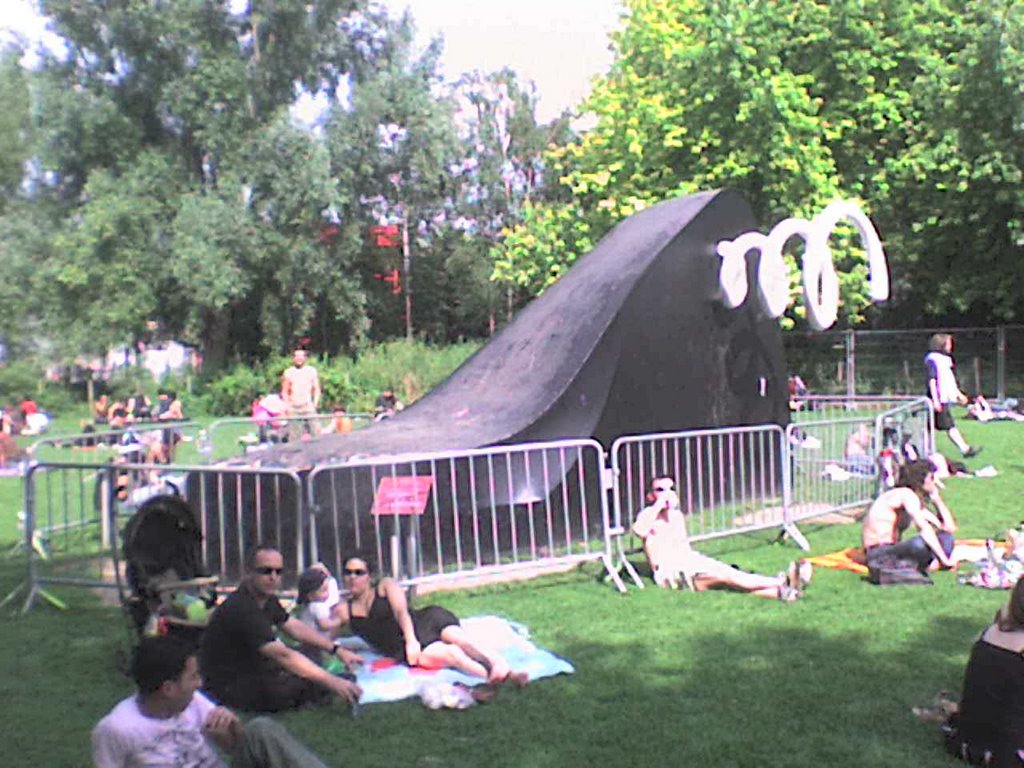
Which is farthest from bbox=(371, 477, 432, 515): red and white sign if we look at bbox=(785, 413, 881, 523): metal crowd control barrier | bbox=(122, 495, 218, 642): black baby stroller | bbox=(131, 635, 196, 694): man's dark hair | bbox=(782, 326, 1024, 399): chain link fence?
bbox=(782, 326, 1024, 399): chain link fence

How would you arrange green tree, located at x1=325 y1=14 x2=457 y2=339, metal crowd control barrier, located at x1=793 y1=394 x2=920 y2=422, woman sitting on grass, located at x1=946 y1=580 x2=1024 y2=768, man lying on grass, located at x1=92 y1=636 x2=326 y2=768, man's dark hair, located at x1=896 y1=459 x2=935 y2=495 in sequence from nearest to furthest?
man lying on grass, located at x1=92 y1=636 x2=326 y2=768 < woman sitting on grass, located at x1=946 y1=580 x2=1024 y2=768 < man's dark hair, located at x1=896 y1=459 x2=935 y2=495 < metal crowd control barrier, located at x1=793 y1=394 x2=920 y2=422 < green tree, located at x1=325 y1=14 x2=457 y2=339

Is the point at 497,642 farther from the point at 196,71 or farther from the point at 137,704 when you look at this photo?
the point at 196,71

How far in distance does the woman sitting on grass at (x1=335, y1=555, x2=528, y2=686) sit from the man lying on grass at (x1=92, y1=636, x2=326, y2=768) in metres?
2.01

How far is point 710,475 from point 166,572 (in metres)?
Result: 5.95

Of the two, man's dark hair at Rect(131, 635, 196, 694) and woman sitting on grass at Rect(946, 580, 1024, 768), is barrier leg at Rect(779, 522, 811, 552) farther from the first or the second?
man's dark hair at Rect(131, 635, 196, 694)

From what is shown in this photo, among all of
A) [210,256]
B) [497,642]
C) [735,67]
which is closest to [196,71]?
[210,256]

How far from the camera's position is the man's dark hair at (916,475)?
28.9 feet

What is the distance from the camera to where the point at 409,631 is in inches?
251

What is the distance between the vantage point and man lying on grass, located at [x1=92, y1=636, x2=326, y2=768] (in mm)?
3770

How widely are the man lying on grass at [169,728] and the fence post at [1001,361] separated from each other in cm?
2822

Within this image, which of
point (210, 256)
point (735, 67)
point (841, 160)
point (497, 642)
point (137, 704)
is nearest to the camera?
point (137, 704)

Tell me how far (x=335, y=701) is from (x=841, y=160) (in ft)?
85.3

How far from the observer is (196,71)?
3712 centimetres

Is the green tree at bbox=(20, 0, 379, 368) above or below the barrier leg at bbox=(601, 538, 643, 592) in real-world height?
above
